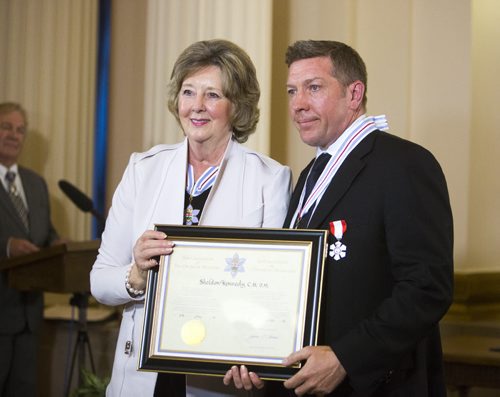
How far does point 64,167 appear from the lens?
24.2 feet

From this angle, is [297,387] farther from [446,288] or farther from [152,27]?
[152,27]

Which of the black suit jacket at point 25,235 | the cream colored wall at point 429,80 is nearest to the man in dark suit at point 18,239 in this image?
the black suit jacket at point 25,235

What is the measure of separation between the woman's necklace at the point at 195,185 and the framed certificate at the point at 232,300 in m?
0.32

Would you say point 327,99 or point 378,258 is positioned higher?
point 327,99

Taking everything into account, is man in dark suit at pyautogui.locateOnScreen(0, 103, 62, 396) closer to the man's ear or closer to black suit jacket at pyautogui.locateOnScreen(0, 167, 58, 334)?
black suit jacket at pyautogui.locateOnScreen(0, 167, 58, 334)

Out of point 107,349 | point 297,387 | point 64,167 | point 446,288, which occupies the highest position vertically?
point 64,167

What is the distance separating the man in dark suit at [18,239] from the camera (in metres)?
6.20

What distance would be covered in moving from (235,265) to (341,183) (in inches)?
16.7

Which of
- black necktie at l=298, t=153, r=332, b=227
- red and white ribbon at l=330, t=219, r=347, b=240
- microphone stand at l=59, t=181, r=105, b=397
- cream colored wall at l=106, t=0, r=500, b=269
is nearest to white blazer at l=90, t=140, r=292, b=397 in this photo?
black necktie at l=298, t=153, r=332, b=227

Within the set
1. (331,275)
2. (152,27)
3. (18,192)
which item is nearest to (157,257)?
(331,275)

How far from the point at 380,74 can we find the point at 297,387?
152 inches

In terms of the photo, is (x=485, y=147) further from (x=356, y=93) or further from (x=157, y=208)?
(x=157, y=208)

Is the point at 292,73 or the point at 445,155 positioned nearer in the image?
the point at 292,73

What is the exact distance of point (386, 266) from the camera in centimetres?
258
